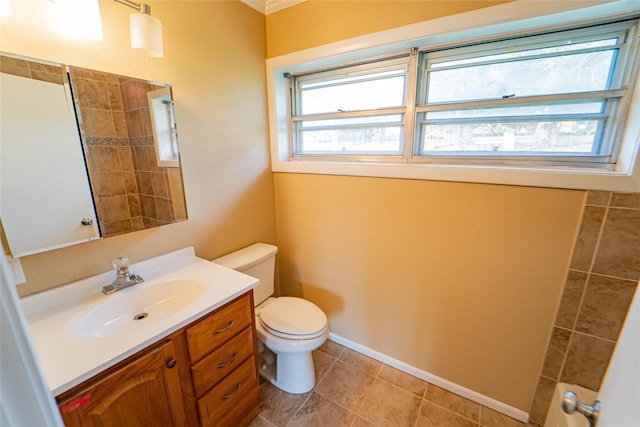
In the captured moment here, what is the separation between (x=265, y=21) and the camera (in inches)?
70.2

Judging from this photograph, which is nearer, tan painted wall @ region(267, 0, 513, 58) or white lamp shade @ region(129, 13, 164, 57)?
white lamp shade @ region(129, 13, 164, 57)

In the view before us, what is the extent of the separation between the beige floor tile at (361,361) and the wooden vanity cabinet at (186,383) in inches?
27.4

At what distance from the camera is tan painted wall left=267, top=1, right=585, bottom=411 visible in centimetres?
130

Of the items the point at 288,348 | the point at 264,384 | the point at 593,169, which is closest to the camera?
the point at 593,169

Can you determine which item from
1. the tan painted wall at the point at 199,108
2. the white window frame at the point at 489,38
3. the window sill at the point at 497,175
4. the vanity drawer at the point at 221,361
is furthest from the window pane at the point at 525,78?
the vanity drawer at the point at 221,361

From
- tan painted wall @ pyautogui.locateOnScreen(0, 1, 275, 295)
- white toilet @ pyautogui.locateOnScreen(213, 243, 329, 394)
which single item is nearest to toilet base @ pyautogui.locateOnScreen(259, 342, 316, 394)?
white toilet @ pyautogui.locateOnScreen(213, 243, 329, 394)

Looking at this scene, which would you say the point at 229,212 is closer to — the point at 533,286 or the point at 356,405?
the point at 356,405

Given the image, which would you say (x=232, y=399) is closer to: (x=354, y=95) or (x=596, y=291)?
(x=596, y=291)

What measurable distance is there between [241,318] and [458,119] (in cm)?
152

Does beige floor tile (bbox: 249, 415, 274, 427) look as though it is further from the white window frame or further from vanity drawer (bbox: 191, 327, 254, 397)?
the white window frame

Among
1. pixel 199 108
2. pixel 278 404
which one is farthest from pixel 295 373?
pixel 199 108

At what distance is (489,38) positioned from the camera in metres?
1.32

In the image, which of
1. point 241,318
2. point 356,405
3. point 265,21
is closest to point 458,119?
point 265,21

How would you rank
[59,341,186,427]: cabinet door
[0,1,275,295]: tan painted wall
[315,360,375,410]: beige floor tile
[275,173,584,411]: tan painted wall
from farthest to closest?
[315,360,375,410]: beige floor tile
[275,173,584,411]: tan painted wall
[0,1,275,295]: tan painted wall
[59,341,186,427]: cabinet door
